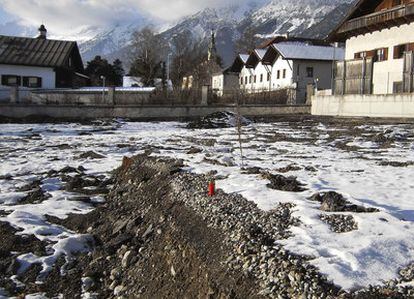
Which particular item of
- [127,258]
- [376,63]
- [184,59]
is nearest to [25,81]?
[376,63]

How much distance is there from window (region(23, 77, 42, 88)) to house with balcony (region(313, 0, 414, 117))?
26046 millimetres

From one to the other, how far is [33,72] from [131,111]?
58.4ft

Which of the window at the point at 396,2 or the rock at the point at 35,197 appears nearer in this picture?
the rock at the point at 35,197

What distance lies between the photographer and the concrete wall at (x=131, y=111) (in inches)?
1188

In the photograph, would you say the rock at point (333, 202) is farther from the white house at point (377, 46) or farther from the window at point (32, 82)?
the window at point (32, 82)

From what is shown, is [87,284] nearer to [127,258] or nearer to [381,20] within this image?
[127,258]

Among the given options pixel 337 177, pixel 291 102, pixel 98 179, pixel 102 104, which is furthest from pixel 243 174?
pixel 291 102

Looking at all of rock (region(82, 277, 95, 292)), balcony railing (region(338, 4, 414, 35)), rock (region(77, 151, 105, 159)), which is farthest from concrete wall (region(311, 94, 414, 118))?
rock (region(82, 277, 95, 292))

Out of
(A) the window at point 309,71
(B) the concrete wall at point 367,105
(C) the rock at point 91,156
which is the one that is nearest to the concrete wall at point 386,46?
(B) the concrete wall at point 367,105

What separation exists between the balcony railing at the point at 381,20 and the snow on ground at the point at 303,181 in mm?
12031

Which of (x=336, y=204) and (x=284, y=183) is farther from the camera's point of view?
(x=284, y=183)

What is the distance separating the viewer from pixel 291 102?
37250 millimetres

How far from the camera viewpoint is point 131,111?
31734 mm

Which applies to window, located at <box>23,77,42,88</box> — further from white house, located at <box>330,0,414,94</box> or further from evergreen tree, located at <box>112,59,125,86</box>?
evergreen tree, located at <box>112,59,125,86</box>
